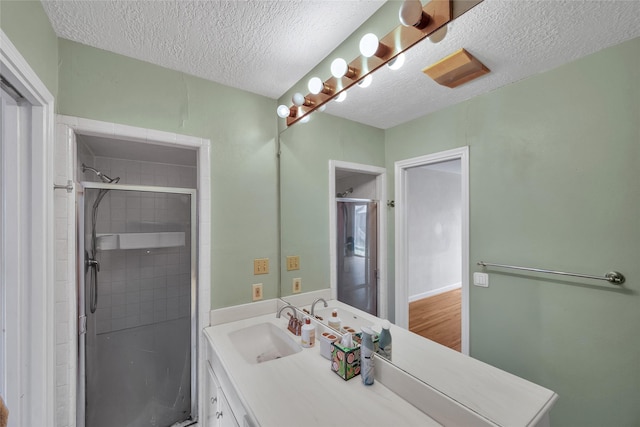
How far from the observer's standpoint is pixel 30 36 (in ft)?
3.14

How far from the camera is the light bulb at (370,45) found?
1.03 meters

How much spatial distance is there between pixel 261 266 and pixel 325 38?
1.41 metres

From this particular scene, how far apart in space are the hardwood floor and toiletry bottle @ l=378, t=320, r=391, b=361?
100 mm

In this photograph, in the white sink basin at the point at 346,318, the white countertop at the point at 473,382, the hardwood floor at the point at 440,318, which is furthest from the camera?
the white sink basin at the point at 346,318

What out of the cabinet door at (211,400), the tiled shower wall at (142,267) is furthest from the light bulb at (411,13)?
the cabinet door at (211,400)

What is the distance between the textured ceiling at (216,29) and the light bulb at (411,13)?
266mm

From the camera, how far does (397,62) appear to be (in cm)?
101

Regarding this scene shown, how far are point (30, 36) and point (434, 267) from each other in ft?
5.56

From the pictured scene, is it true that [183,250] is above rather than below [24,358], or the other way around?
above

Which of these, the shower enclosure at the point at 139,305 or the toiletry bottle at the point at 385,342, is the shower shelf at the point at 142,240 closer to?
the shower enclosure at the point at 139,305

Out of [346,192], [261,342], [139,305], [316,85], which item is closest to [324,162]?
[346,192]

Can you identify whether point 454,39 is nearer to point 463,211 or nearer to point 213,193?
point 463,211

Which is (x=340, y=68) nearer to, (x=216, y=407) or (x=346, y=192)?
(x=346, y=192)

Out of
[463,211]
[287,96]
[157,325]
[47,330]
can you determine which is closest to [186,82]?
[287,96]
